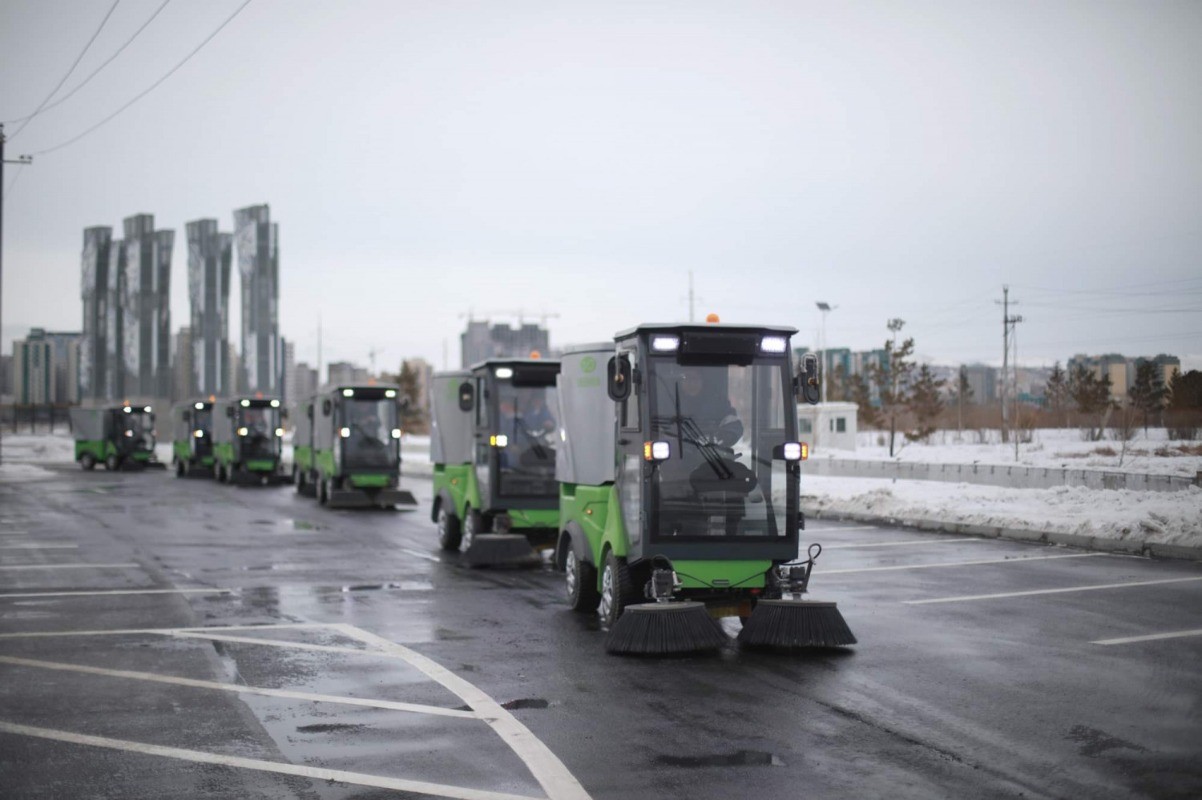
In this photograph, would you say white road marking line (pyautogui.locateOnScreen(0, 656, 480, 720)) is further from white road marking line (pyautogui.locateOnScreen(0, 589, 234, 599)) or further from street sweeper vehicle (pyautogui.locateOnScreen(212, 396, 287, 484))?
street sweeper vehicle (pyautogui.locateOnScreen(212, 396, 287, 484))

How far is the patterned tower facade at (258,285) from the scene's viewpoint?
116 metres

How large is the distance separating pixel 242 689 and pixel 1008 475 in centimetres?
2561

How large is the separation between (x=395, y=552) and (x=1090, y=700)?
1364cm

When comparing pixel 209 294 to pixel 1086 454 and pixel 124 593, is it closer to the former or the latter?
pixel 1086 454

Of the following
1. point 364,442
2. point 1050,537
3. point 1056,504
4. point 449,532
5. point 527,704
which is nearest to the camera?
point 527,704

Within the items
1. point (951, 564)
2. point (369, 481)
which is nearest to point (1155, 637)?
point (951, 564)

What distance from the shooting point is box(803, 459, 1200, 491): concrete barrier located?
79.3 feet

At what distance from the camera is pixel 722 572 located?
37.4ft

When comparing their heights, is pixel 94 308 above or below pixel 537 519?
above

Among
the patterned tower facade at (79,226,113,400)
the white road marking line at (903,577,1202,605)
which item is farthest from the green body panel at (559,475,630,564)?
the patterned tower facade at (79,226,113,400)

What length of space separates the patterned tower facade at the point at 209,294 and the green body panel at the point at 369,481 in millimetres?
95074

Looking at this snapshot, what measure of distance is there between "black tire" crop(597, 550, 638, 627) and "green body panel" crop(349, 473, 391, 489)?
20.7m

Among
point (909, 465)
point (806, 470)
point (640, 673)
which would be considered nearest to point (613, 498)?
point (640, 673)

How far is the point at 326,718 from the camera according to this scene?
834 cm
